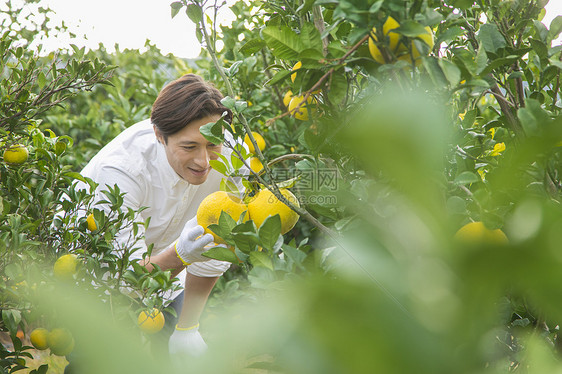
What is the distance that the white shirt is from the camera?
2096 millimetres

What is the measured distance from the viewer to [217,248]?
867mm

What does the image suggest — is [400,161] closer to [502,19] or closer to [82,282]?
[502,19]

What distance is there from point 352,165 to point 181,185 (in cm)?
156

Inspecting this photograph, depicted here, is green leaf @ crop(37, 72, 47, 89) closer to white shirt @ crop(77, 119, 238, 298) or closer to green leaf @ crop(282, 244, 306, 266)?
white shirt @ crop(77, 119, 238, 298)

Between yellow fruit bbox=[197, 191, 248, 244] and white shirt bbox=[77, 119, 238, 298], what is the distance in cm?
99

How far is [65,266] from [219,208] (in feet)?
1.72

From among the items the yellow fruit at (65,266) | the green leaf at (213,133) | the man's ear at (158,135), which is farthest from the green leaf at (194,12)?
the man's ear at (158,135)

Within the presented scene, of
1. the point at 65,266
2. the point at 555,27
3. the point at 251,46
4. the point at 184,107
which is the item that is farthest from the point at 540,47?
the point at 184,107

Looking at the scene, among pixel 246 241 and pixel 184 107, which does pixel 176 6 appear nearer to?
pixel 246 241

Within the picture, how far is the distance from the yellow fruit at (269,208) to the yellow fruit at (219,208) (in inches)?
1.1

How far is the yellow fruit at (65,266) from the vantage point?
4.27 feet

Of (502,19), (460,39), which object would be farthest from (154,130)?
(502,19)

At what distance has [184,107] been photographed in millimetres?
2090

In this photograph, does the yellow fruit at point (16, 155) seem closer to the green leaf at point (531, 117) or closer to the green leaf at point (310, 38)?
the green leaf at point (310, 38)
